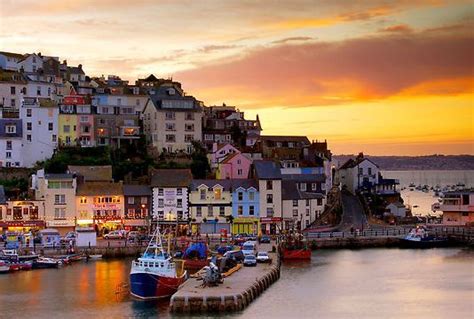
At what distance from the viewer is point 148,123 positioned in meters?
91.1

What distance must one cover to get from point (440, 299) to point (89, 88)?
5777 cm

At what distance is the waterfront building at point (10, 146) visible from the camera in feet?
267

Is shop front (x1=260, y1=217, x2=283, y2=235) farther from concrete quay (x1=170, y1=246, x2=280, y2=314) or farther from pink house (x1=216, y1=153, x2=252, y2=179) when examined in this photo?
concrete quay (x1=170, y1=246, x2=280, y2=314)

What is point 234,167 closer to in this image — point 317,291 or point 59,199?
point 59,199

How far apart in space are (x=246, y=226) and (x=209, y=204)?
137 inches

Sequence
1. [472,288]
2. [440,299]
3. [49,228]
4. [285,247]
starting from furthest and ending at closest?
[49,228]
[285,247]
[472,288]
[440,299]

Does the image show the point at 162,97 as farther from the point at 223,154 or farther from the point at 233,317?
the point at 233,317

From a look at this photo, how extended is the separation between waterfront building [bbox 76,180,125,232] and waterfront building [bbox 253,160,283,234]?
36.7 feet

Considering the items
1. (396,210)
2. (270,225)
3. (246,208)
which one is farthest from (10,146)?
(396,210)

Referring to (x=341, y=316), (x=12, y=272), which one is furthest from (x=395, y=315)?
(x=12, y=272)

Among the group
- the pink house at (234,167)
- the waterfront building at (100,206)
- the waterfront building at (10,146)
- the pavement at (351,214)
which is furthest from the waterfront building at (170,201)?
the waterfront building at (10,146)

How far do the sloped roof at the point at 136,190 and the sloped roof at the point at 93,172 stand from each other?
2640mm

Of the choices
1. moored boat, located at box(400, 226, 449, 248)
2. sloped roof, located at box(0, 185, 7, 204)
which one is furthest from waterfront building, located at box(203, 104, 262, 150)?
moored boat, located at box(400, 226, 449, 248)

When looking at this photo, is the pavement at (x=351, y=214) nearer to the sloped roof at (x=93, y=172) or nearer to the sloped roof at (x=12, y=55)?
the sloped roof at (x=93, y=172)
